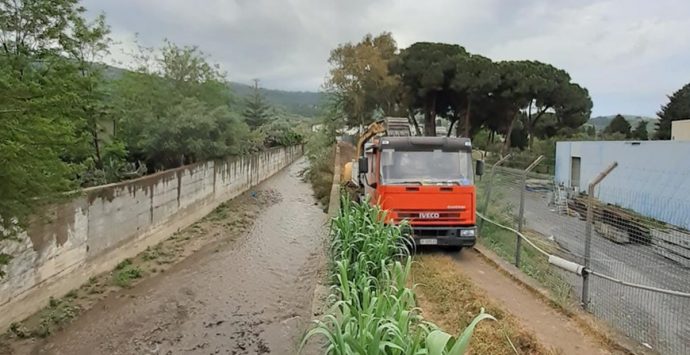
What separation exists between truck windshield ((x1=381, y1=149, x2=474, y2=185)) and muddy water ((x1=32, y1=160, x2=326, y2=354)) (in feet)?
9.34

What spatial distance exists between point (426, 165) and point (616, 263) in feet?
13.1

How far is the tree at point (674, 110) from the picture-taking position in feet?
134

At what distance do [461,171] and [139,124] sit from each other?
1062cm

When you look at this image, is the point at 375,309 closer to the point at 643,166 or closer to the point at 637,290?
the point at 637,290

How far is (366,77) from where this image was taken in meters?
33.8

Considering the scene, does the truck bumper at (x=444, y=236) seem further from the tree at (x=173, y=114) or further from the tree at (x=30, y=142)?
the tree at (x=173, y=114)

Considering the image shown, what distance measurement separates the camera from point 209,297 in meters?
9.59

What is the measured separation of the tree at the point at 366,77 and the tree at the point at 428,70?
79cm

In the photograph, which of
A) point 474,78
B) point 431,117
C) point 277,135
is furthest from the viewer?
point 277,135

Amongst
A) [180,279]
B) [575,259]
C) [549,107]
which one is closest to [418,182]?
[575,259]

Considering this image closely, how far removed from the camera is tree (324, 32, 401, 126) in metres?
33.4

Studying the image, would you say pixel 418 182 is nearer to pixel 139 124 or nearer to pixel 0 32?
pixel 0 32

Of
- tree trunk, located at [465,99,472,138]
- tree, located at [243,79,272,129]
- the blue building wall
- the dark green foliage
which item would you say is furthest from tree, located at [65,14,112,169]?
tree, located at [243,79,272,129]

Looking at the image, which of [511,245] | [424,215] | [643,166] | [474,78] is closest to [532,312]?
[424,215]
